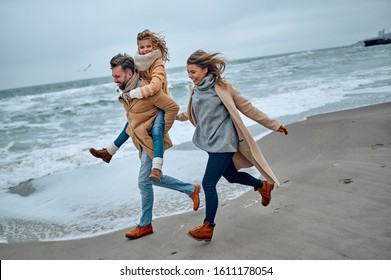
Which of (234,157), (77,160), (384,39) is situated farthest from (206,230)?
(384,39)

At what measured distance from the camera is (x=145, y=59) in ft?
11.2

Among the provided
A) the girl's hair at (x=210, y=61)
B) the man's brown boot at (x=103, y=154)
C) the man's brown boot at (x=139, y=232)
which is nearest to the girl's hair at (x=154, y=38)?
the girl's hair at (x=210, y=61)

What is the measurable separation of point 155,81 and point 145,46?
36 centimetres

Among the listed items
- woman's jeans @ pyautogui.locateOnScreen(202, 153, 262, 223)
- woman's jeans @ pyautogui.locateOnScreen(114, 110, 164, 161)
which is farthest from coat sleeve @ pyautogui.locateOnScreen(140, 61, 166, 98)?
woman's jeans @ pyautogui.locateOnScreen(202, 153, 262, 223)

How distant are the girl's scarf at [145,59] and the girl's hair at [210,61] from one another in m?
0.46

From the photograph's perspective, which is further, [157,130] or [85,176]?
[85,176]

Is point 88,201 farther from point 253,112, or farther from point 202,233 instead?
point 253,112

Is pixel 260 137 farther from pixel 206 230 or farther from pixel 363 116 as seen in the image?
pixel 206 230

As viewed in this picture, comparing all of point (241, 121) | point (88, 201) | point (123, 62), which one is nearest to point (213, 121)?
point (241, 121)

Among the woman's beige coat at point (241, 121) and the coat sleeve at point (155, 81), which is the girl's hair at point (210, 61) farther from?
the coat sleeve at point (155, 81)

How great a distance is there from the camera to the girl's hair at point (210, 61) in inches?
121

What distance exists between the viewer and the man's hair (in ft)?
11.2

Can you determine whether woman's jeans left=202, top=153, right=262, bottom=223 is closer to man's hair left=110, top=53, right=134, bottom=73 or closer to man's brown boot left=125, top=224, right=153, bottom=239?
man's brown boot left=125, top=224, right=153, bottom=239

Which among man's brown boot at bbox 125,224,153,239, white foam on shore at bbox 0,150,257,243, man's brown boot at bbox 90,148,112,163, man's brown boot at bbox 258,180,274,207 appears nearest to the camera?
man's brown boot at bbox 258,180,274,207
